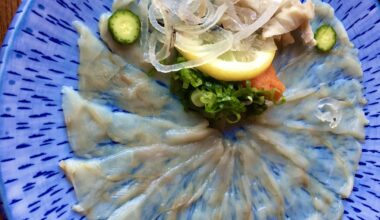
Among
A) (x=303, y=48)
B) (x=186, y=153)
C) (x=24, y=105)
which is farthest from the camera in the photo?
(x=303, y=48)

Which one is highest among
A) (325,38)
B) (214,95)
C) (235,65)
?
(325,38)

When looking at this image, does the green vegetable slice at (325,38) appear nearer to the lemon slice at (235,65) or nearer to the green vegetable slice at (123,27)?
the lemon slice at (235,65)

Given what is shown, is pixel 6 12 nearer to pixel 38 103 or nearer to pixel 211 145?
pixel 38 103

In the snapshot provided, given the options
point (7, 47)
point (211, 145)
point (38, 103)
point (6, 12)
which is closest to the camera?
point (7, 47)

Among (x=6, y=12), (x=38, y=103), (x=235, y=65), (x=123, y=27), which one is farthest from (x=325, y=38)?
(x=6, y=12)

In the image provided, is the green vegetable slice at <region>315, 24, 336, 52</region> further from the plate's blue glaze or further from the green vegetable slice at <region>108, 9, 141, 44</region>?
the plate's blue glaze

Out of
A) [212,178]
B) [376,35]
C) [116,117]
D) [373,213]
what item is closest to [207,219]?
[212,178]

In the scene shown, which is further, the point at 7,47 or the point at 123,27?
the point at 123,27

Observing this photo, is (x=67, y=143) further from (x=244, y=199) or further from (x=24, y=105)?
(x=244, y=199)
